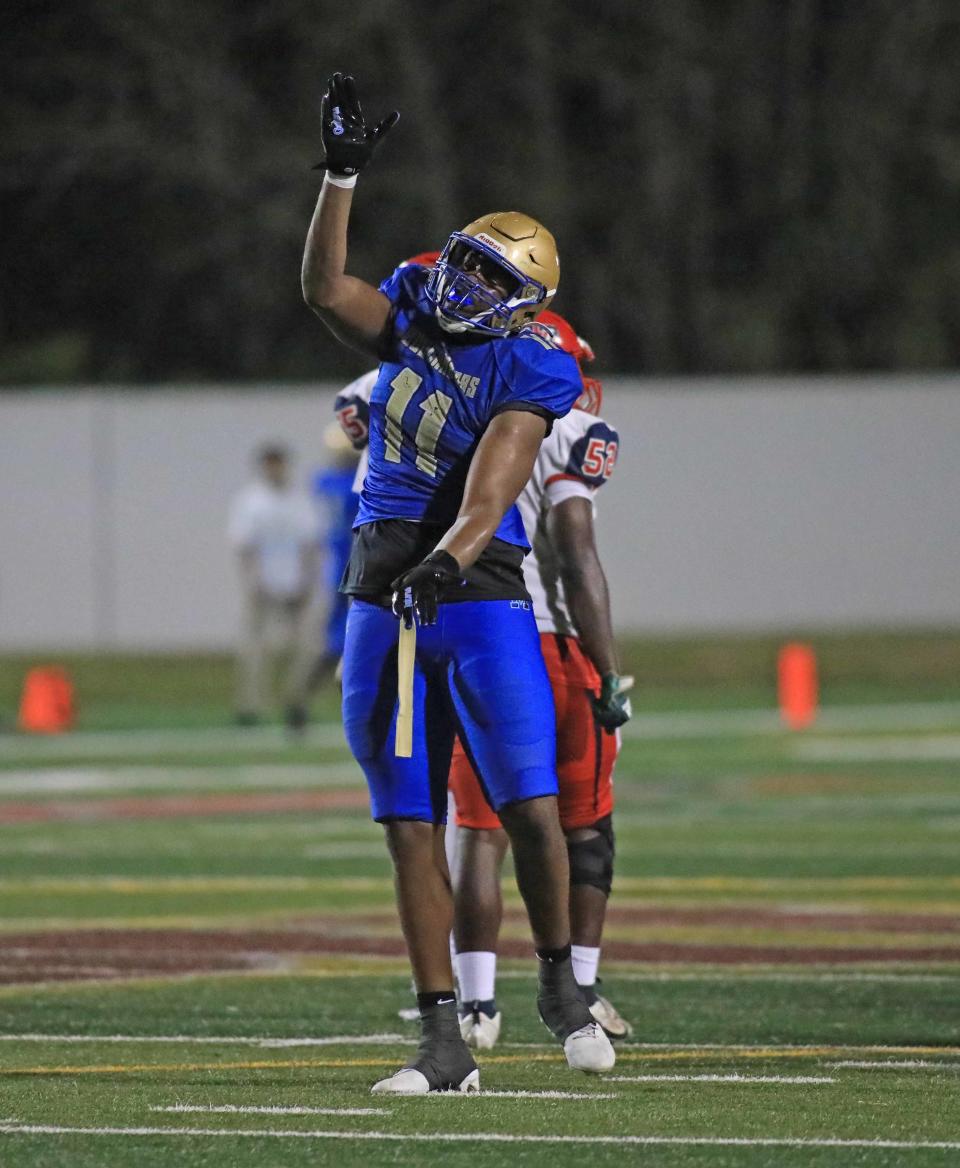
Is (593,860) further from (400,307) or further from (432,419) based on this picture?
(400,307)

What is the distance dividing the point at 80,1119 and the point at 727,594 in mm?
20178

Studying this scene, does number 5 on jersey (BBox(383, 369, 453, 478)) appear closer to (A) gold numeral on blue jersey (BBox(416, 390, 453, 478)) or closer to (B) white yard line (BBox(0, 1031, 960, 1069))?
(A) gold numeral on blue jersey (BBox(416, 390, 453, 478))

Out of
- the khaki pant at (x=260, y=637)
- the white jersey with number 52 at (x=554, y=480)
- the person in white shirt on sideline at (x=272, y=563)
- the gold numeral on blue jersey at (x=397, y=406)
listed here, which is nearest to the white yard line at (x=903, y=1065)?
the white jersey with number 52 at (x=554, y=480)

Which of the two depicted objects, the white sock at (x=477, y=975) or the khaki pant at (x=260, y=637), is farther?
the khaki pant at (x=260, y=637)

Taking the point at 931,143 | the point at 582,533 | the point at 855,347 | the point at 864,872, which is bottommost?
the point at 864,872

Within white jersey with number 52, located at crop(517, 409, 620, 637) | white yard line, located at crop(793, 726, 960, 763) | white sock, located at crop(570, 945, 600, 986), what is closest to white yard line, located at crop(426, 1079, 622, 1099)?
white sock, located at crop(570, 945, 600, 986)

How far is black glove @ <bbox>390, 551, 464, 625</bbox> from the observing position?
231 inches

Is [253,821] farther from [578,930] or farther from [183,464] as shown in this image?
[183,464]

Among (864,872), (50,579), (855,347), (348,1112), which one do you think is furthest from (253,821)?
(855,347)

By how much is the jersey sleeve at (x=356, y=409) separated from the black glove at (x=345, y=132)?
1164 mm

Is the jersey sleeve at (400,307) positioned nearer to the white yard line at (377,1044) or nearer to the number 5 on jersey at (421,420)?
the number 5 on jersey at (421,420)

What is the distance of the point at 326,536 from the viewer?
1942 cm

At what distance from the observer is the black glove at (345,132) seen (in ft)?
19.9

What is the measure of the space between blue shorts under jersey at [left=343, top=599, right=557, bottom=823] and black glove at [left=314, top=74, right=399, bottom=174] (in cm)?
102
